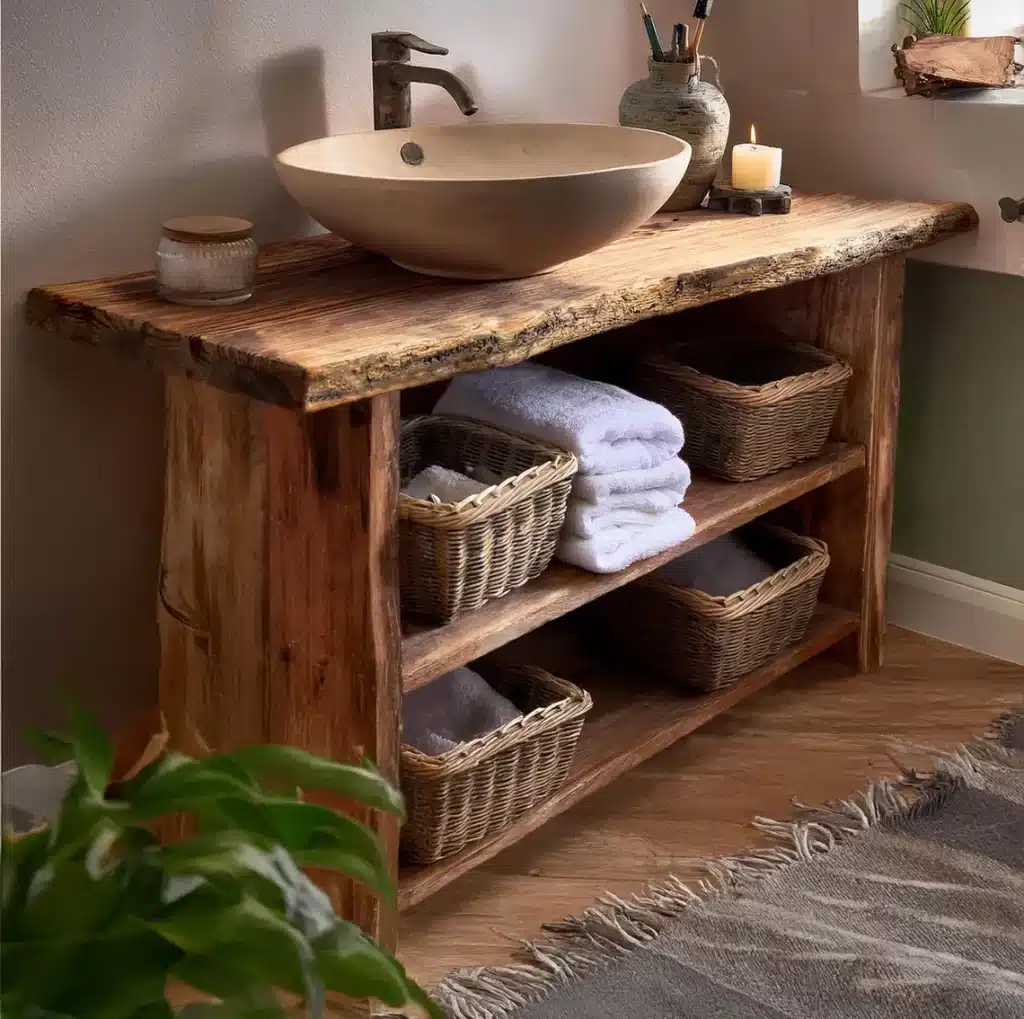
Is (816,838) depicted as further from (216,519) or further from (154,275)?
(154,275)

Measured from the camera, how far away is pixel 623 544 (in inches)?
68.7

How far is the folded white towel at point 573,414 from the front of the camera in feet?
5.56

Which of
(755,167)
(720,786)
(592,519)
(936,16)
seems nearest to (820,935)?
(720,786)

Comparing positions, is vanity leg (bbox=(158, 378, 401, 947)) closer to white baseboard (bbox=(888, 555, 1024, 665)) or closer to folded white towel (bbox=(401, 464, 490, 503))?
folded white towel (bbox=(401, 464, 490, 503))

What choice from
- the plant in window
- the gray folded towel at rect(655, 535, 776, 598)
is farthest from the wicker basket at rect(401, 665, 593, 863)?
the plant in window

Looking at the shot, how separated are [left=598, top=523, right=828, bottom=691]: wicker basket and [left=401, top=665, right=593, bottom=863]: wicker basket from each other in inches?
10.7

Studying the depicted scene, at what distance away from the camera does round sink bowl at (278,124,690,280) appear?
1.44m

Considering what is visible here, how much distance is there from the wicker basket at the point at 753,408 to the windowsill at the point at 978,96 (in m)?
0.41

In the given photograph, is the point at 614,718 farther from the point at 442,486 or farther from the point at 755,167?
the point at 755,167

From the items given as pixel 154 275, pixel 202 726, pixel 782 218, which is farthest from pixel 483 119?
pixel 202 726

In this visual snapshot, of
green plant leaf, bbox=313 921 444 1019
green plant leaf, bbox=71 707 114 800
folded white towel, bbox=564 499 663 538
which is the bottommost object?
green plant leaf, bbox=313 921 444 1019

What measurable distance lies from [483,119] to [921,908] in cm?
120

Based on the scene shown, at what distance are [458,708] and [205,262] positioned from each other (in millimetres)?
673

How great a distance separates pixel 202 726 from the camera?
5.39 feet
